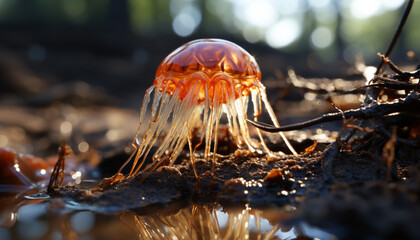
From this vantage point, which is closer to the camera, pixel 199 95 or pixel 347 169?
pixel 347 169

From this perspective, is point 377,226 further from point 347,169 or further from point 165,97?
point 165,97

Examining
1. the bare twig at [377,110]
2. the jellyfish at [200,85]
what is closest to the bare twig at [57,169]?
the jellyfish at [200,85]

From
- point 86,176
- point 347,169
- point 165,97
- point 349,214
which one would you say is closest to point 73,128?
point 86,176

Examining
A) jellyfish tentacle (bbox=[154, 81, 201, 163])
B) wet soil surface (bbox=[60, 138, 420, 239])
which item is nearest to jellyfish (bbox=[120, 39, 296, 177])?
jellyfish tentacle (bbox=[154, 81, 201, 163])

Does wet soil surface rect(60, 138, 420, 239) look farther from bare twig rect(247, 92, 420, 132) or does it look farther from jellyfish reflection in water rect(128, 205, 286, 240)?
bare twig rect(247, 92, 420, 132)

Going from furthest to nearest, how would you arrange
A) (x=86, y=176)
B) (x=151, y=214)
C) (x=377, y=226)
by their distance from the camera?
(x=86, y=176), (x=151, y=214), (x=377, y=226)

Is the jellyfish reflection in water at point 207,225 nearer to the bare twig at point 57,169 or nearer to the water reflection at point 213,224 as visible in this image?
the water reflection at point 213,224

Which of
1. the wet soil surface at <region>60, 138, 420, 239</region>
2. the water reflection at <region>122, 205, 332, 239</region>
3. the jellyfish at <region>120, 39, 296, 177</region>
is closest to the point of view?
the water reflection at <region>122, 205, 332, 239</region>

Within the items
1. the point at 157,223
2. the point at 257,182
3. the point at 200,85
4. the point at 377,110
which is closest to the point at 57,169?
the point at 157,223
